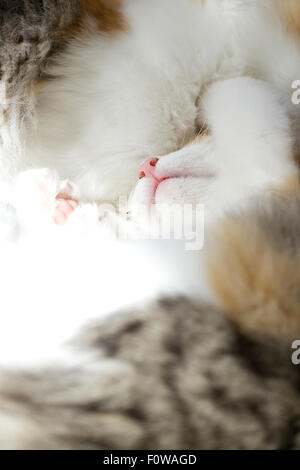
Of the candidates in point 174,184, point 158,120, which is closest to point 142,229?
point 174,184

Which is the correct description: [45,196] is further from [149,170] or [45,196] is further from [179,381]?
[179,381]

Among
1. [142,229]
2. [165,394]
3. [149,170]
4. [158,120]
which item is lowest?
[165,394]

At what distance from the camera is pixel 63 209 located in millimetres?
999

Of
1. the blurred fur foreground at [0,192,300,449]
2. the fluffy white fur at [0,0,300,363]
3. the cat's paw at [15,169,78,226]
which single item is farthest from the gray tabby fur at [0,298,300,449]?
the cat's paw at [15,169,78,226]

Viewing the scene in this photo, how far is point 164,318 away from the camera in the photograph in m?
0.75

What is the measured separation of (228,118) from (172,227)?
0.24 m

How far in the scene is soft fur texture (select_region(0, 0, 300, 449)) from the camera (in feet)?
2.31

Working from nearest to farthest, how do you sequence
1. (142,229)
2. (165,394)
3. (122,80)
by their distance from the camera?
(165,394)
(142,229)
(122,80)

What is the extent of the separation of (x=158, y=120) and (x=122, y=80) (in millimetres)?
102

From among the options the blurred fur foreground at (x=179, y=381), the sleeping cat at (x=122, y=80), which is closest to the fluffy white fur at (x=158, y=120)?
the sleeping cat at (x=122, y=80)

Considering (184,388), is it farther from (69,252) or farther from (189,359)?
(69,252)

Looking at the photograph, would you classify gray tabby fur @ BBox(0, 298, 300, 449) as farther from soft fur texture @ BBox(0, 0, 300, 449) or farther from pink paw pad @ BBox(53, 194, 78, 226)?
pink paw pad @ BBox(53, 194, 78, 226)

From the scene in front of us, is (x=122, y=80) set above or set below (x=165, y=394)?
above

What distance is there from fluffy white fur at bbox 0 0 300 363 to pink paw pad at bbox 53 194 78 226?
0.01m
